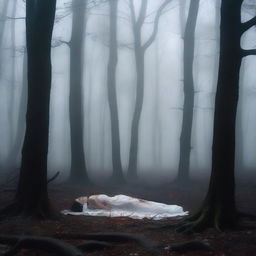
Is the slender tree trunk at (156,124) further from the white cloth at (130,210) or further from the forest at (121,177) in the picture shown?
the white cloth at (130,210)

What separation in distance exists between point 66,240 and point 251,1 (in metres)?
19.7

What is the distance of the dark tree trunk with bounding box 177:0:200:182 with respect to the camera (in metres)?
22.5

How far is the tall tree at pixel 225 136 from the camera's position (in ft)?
30.1

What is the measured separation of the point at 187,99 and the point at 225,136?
1452 centimetres

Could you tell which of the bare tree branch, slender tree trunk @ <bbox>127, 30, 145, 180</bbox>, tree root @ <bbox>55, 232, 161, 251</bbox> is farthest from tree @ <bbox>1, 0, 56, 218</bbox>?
the bare tree branch

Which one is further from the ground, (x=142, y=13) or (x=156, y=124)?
(x=142, y=13)

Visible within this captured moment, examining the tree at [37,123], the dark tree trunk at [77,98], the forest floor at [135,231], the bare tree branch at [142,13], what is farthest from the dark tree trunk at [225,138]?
the bare tree branch at [142,13]

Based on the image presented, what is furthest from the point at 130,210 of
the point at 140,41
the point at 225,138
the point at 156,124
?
the point at 156,124

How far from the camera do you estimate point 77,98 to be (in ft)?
76.0

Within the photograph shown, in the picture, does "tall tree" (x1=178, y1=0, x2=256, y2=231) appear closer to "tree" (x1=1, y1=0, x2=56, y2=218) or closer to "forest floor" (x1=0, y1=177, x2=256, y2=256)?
"forest floor" (x1=0, y1=177, x2=256, y2=256)

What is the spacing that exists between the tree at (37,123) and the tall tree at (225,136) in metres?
4.27

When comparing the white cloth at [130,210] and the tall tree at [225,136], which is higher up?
the tall tree at [225,136]

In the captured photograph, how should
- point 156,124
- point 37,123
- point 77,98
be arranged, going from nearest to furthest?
1. point 37,123
2. point 77,98
3. point 156,124

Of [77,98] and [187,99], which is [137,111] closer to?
[187,99]
